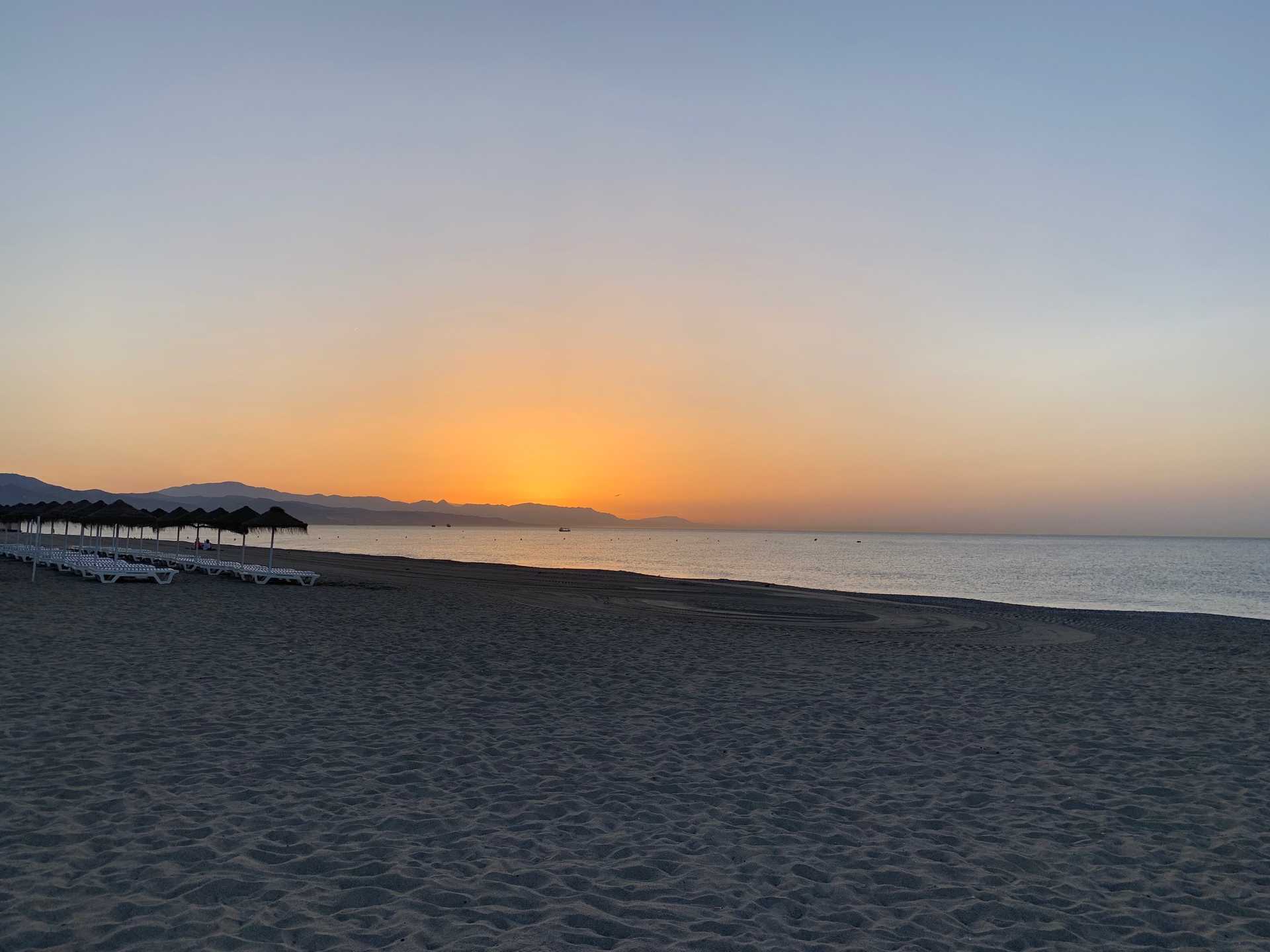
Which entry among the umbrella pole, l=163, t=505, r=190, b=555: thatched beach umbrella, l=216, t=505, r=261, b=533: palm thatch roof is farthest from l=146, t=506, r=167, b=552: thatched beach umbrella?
l=216, t=505, r=261, b=533: palm thatch roof

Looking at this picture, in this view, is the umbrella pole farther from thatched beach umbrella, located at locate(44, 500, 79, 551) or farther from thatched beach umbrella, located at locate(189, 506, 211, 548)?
thatched beach umbrella, located at locate(189, 506, 211, 548)

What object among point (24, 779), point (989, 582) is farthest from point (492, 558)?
point (24, 779)

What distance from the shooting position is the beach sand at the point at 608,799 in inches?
178

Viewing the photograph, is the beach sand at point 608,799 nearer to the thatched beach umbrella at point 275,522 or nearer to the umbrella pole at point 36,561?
the umbrella pole at point 36,561

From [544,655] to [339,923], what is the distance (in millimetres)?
9777

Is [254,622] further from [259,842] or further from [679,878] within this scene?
[679,878]

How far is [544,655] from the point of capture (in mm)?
14078

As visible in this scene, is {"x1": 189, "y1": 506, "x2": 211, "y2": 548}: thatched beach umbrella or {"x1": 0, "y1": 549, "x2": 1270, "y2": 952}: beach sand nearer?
{"x1": 0, "y1": 549, "x2": 1270, "y2": 952}: beach sand

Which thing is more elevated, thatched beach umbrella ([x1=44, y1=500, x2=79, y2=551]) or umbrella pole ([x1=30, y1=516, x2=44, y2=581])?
thatched beach umbrella ([x1=44, y1=500, x2=79, y2=551])

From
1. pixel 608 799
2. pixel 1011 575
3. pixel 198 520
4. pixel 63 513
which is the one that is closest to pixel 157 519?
pixel 198 520

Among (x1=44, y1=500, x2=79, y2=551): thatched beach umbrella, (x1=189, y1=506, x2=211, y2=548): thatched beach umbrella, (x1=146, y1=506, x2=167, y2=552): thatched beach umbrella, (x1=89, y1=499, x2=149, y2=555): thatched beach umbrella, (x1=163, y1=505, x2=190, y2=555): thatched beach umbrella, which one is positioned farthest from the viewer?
(x1=44, y1=500, x2=79, y2=551): thatched beach umbrella

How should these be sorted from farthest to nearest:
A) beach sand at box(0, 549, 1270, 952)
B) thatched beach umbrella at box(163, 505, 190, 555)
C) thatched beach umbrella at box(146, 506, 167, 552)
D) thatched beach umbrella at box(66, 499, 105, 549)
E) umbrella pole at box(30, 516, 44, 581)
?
thatched beach umbrella at box(66, 499, 105, 549)
thatched beach umbrella at box(146, 506, 167, 552)
thatched beach umbrella at box(163, 505, 190, 555)
umbrella pole at box(30, 516, 44, 581)
beach sand at box(0, 549, 1270, 952)

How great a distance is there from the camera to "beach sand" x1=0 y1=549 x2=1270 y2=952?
178 inches

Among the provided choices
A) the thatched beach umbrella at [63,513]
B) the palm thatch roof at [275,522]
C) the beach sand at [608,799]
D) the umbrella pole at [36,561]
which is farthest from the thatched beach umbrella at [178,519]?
the beach sand at [608,799]
